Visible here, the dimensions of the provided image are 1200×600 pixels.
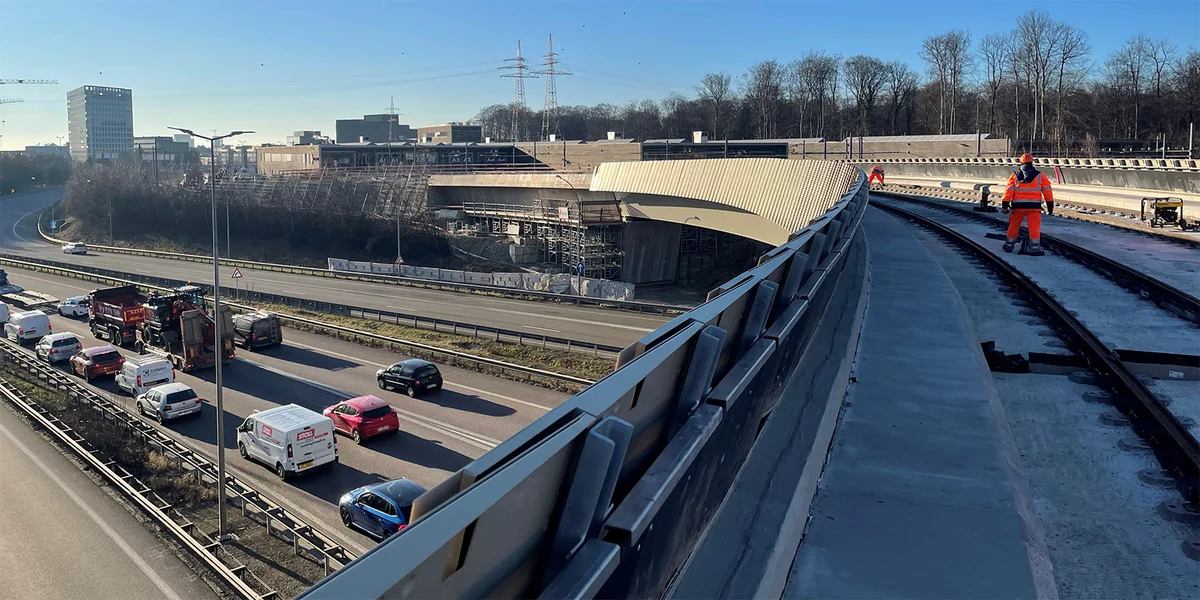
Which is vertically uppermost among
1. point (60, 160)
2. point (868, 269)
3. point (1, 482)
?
point (60, 160)

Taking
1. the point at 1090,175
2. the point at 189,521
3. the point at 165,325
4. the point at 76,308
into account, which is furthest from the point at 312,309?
the point at 1090,175

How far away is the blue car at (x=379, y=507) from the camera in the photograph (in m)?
12.8

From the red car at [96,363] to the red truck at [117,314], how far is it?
14.3 ft

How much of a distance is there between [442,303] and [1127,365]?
3206 centimetres

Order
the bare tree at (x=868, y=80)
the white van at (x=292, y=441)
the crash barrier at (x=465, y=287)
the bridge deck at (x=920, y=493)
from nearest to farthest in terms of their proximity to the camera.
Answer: the bridge deck at (x=920, y=493) → the white van at (x=292, y=441) → the crash barrier at (x=465, y=287) → the bare tree at (x=868, y=80)

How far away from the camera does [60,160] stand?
136 m

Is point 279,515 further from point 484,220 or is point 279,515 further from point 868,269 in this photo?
point 484,220

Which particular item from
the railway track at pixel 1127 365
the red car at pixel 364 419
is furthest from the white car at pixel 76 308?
the railway track at pixel 1127 365

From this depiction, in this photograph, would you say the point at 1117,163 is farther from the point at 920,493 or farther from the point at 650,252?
the point at 920,493

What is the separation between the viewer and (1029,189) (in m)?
14.4

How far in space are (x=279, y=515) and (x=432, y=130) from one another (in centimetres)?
11572

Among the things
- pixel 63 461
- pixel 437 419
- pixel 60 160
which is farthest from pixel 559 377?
pixel 60 160

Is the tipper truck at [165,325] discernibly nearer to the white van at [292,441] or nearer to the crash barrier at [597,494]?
the white van at [292,441]

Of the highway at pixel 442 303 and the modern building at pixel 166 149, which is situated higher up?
the modern building at pixel 166 149
